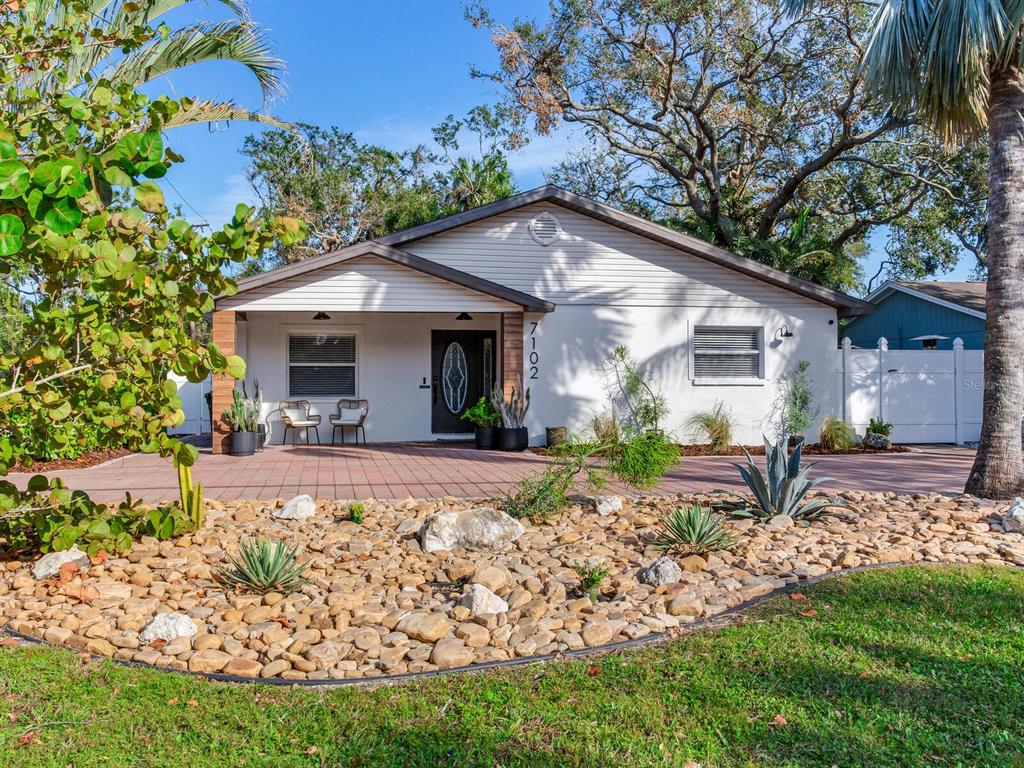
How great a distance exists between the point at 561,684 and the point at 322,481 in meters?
5.82

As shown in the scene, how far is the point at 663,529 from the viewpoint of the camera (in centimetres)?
572

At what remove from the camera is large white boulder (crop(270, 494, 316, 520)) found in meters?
6.20

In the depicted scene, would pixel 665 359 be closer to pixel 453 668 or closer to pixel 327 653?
pixel 453 668

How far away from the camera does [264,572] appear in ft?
14.4

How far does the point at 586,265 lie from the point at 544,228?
1.04m

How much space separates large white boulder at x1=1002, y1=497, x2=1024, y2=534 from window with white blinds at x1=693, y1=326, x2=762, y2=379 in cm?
776

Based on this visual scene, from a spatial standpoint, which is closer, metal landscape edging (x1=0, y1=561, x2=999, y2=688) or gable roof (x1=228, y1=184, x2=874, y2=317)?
metal landscape edging (x1=0, y1=561, x2=999, y2=688)

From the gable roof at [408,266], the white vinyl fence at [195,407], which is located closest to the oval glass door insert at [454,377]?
the gable roof at [408,266]

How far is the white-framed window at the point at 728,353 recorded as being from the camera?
45.2 ft

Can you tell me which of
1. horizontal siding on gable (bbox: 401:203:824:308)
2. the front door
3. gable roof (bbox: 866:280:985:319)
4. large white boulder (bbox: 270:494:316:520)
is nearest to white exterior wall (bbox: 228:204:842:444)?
horizontal siding on gable (bbox: 401:203:824:308)

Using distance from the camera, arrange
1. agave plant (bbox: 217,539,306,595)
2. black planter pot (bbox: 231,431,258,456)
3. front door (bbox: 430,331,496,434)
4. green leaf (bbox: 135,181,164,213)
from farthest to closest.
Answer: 1. front door (bbox: 430,331,496,434)
2. black planter pot (bbox: 231,431,258,456)
3. agave plant (bbox: 217,539,306,595)
4. green leaf (bbox: 135,181,164,213)

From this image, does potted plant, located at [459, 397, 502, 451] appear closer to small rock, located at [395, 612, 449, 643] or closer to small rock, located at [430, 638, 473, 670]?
small rock, located at [395, 612, 449, 643]

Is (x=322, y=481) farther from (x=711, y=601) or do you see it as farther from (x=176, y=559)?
(x=711, y=601)

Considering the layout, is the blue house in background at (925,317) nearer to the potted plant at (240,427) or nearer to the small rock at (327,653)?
the potted plant at (240,427)
